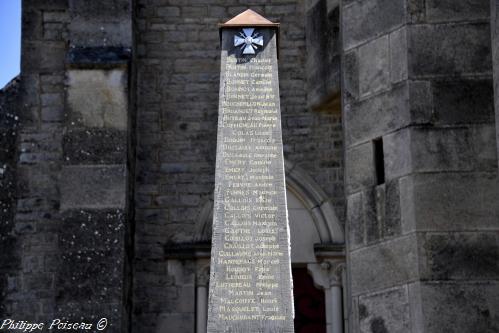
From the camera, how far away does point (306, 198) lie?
12367 millimetres

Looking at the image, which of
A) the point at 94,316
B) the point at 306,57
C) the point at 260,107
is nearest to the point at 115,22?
the point at 306,57

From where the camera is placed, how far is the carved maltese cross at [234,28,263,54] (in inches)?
356

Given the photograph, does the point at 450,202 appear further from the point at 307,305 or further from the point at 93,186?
the point at 93,186

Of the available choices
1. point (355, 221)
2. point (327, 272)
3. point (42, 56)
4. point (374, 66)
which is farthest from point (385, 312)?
point (42, 56)

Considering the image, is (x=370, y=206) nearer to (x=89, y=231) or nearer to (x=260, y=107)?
(x=260, y=107)

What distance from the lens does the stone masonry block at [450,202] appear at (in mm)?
9703

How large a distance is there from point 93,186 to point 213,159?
4.52ft

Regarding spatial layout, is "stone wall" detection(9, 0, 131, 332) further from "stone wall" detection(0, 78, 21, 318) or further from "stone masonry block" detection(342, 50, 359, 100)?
"stone masonry block" detection(342, 50, 359, 100)

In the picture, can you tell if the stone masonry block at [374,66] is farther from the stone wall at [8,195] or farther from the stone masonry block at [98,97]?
the stone wall at [8,195]

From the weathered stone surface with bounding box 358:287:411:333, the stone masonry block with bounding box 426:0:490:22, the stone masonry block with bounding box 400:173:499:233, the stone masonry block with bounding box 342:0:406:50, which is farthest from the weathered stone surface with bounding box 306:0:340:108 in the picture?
the weathered stone surface with bounding box 358:287:411:333

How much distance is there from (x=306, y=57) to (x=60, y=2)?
2.62m

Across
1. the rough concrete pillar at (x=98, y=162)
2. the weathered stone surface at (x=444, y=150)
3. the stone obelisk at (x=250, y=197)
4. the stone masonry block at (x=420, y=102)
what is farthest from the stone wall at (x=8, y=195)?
the stone masonry block at (x=420, y=102)

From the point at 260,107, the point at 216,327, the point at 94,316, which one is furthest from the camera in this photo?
the point at 94,316

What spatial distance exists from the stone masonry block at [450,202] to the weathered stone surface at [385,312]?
0.53 m
